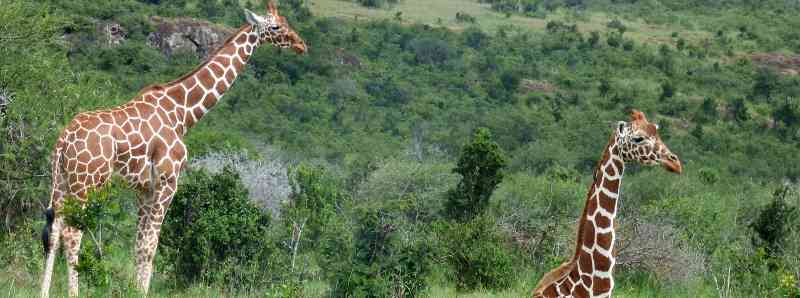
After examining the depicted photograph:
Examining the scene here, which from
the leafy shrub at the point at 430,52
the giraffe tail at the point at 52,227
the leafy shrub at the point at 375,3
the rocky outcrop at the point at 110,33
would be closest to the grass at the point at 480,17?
the leafy shrub at the point at 375,3

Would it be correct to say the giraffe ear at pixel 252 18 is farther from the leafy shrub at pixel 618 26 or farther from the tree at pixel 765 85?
the leafy shrub at pixel 618 26

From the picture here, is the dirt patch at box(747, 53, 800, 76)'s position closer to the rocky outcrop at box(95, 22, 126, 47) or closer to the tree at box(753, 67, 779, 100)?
the tree at box(753, 67, 779, 100)

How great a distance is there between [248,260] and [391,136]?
134ft

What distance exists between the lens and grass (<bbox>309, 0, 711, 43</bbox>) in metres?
81.8

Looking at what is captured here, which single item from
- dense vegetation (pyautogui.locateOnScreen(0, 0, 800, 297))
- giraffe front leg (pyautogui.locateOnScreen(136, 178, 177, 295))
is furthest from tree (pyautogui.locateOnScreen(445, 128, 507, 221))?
giraffe front leg (pyautogui.locateOnScreen(136, 178, 177, 295))

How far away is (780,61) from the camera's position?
81875 millimetres

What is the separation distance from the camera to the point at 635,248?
17.3 m

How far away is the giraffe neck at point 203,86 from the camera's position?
10438 mm

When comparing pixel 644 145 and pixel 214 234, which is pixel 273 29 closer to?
pixel 214 234

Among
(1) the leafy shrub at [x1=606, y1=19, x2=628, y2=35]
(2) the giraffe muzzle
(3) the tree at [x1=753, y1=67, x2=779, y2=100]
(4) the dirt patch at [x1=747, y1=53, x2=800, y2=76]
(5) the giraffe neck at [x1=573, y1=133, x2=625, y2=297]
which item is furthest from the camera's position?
(1) the leafy shrub at [x1=606, y1=19, x2=628, y2=35]

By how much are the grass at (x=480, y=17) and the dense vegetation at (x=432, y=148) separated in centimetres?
75

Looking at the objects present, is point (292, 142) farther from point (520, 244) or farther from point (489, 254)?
point (489, 254)

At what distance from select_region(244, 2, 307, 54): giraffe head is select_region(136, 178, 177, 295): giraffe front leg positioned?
1.84 meters

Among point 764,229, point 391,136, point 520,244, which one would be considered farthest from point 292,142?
point 764,229
